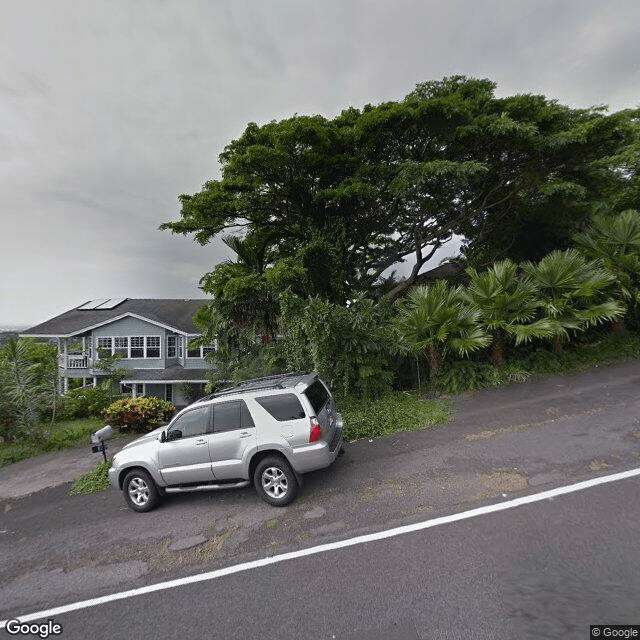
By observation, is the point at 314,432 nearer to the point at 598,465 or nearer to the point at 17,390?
the point at 598,465

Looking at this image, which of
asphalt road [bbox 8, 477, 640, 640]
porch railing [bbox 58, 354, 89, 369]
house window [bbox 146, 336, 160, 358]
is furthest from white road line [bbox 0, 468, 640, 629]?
porch railing [bbox 58, 354, 89, 369]

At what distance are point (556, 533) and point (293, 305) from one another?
7.04 meters

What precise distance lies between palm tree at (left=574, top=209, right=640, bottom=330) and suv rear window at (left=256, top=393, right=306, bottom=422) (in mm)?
9838

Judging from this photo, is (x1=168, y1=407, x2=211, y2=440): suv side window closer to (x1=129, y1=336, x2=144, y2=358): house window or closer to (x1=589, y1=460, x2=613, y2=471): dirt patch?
(x1=589, y1=460, x2=613, y2=471): dirt patch

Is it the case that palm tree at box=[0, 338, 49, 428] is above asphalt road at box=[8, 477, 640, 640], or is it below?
above

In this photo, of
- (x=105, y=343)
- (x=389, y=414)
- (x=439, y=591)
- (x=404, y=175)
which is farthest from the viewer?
(x=105, y=343)

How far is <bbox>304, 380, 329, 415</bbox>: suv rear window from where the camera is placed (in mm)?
5258

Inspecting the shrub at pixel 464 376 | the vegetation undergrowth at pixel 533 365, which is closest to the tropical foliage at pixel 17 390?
the shrub at pixel 464 376

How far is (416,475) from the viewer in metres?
5.27

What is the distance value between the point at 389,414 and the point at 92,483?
6.62m

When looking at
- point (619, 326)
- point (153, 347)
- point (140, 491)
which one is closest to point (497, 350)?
point (619, 326)

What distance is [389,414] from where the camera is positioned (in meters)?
7.92

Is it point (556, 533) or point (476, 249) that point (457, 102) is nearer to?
point (476, 249)

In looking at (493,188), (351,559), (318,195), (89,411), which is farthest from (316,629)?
(89,411)
